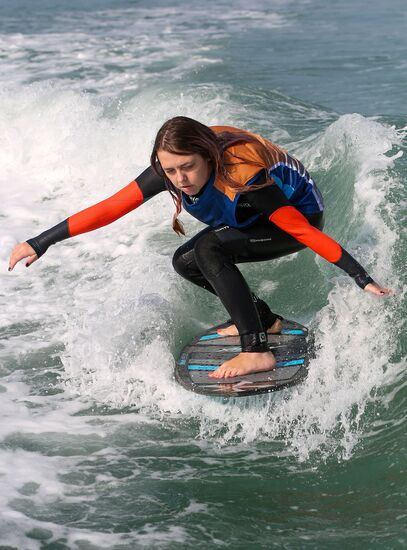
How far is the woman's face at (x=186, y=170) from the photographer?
15.7 ft

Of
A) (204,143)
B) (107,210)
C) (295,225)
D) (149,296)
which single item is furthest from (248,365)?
(149,296)

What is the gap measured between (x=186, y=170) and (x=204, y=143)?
16cm

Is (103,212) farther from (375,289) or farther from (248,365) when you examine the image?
(375,289)

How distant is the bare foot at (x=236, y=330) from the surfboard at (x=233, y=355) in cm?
2

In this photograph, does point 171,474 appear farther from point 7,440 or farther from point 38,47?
point 38,47

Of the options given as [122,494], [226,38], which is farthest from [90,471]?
[226,38]

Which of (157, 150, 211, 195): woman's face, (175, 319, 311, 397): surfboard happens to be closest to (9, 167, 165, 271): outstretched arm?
(157, 150, 211, 195): woman's face

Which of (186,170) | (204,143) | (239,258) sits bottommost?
(239,258)

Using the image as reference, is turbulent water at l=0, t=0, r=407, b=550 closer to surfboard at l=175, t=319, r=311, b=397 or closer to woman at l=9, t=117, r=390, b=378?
surfboard at l=175, t=319, r=311, b=397

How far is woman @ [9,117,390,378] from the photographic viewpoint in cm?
484

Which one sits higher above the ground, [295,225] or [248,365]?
[295,225]

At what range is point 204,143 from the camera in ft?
15.7

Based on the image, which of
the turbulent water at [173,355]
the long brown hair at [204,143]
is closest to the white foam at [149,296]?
the turbulent water at [173,355]

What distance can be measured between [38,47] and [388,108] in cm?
788
